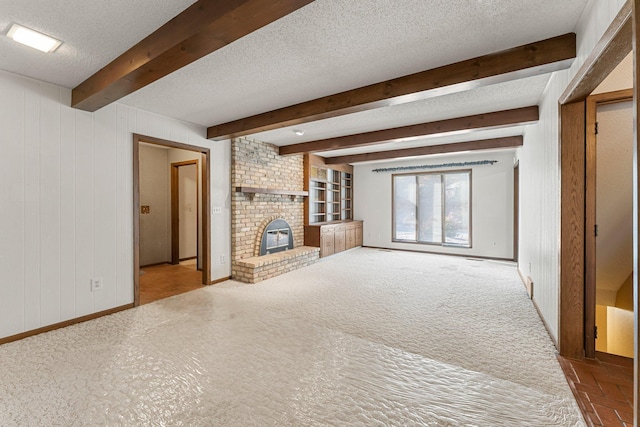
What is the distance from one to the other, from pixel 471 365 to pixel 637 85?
2.00 metres

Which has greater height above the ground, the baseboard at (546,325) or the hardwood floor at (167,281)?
the baseboard at (546,325)

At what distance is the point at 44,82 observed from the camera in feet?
9.02

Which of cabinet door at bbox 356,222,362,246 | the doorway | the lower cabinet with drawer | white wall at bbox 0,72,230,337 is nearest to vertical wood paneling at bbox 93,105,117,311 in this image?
white wall at bbox 0,72,230,337

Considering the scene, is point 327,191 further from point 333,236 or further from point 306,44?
point 306,44

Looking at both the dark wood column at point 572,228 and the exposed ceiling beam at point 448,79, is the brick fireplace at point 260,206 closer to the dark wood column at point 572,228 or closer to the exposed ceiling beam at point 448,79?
the exposed ceiling beam at point 448,79

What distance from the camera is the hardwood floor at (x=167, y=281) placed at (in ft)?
13.2

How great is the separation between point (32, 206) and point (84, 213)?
0.41 meters

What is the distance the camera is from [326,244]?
662 centimetres

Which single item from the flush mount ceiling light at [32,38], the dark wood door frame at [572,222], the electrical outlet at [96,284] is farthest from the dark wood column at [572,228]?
the electrical outlet at [96,284]

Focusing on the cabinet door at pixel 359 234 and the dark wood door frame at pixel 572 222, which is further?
the cabinet door at pixel 359 234

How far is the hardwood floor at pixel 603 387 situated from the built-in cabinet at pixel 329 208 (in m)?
4.67

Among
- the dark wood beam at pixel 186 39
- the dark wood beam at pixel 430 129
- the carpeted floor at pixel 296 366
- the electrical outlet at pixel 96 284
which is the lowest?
the carpeted floor at pixel 296 366

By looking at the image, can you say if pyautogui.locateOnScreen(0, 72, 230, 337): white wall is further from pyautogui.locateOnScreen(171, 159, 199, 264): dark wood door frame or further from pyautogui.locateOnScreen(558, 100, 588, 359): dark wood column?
pyautogui.locateOnScreen(558, 100, 588, 359): dark wood column

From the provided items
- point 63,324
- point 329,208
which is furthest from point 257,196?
point 63,324
